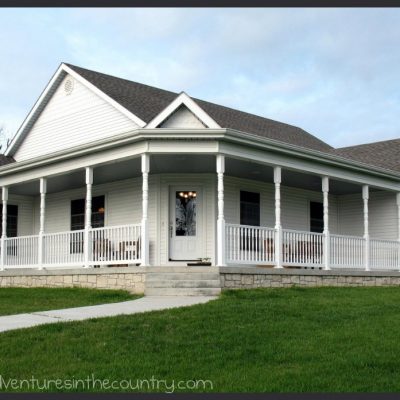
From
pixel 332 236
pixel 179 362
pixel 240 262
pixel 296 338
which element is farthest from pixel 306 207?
pixel 179 362

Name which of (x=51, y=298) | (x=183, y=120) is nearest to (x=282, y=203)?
(x=183, y=120)

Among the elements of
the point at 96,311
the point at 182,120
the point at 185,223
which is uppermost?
the point at 182,120

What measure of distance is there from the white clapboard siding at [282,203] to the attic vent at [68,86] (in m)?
5.34

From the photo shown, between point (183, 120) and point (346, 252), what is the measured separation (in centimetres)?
586

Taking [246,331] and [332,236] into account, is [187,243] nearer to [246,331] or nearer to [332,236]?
[332,236]

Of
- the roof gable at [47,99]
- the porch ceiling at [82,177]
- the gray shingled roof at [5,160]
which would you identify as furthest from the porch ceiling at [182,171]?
the roof gable at [47,99]

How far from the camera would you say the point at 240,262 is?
15.2 m

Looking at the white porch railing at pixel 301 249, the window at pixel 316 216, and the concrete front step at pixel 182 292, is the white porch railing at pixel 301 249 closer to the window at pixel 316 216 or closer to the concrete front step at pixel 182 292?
the concrete front step at pixel 182 292

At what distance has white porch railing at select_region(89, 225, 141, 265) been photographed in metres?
15.9

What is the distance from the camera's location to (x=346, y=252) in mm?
18359

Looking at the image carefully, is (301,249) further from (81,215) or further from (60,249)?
(81,215)

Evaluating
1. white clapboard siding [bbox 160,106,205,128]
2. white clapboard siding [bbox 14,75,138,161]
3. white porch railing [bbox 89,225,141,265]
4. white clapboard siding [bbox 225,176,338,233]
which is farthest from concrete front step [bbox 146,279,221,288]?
white clapboard siding [bbox 14,75,138,161]

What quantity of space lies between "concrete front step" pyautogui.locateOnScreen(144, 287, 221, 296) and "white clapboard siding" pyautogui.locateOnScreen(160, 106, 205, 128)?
3.85m

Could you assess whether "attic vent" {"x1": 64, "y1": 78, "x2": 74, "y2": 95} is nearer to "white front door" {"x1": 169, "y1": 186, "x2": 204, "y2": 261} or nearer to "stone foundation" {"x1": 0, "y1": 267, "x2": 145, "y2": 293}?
"white front door" {"x1": 169, "y1": 186, "x2": 204, "y2": 261}
